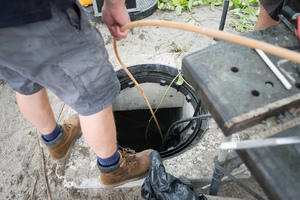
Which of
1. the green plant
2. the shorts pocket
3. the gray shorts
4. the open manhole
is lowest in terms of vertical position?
the open manhole

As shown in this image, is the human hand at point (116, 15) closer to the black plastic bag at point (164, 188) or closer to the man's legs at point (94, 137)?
the man's legs at point (94, 137)

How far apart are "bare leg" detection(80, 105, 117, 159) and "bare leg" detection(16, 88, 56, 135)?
0.36m

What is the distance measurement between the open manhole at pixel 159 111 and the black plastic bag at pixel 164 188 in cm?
37

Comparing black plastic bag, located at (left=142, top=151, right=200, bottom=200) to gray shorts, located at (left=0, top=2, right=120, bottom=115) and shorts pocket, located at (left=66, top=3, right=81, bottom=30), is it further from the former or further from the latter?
shorts pocket, located at (left=66, top=3, right=81, bottom=30)

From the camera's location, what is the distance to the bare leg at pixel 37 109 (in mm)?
1247

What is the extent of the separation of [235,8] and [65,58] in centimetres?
268

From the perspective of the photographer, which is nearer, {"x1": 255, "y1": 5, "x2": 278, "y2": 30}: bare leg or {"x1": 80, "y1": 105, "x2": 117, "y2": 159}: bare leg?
{"x1": 80, "y1": 105, "x2": 117, "y2": 159}: bare leg

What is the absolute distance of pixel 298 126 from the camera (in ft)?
2.14

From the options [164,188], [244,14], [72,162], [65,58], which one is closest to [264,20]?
[244,14]

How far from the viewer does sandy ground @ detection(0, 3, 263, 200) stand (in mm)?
1565

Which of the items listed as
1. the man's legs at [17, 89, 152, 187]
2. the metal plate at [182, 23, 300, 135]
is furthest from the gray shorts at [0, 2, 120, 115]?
the metal plate at [182, 23, 300, 135]

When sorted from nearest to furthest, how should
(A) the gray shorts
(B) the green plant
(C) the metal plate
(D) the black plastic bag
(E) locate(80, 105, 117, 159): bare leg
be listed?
(C) the metal plate, (A) the gray shorts, (E) locate(80, 105, 117, 159): bare leg, (D) the black plastic bag, (B) the green plant

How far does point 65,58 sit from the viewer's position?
866 mm

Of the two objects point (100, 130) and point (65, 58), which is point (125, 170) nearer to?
point (100, 130)
